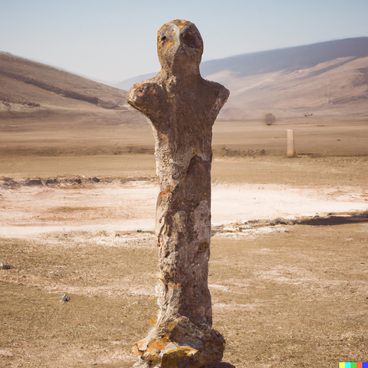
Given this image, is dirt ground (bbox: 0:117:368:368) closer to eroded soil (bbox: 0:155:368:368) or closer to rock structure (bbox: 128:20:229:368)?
eroded soil (bbox: 0:155:368:368)

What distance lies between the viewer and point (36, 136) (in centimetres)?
4147

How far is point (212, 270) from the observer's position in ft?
29.8

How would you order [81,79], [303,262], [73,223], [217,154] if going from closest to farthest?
[303,262] < [73,223] < [217,154] < [81,79]

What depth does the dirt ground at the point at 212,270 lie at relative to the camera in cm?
568

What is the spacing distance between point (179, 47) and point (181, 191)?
134 centimetres

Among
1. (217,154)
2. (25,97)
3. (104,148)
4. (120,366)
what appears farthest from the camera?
(25,97)

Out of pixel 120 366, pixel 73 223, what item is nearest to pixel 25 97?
pixel 73 223

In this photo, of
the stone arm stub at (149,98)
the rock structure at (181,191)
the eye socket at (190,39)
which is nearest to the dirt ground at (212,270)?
the rock structure at (181,191)

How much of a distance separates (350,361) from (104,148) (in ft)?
97.0

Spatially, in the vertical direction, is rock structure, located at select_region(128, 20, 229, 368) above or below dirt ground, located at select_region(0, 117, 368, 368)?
above

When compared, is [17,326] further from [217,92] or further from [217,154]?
[217,154]

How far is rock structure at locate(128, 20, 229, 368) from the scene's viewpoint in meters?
4.18

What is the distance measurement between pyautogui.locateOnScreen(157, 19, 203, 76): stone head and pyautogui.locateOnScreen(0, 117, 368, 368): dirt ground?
3.29m

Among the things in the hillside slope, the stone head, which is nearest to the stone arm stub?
the stone head
